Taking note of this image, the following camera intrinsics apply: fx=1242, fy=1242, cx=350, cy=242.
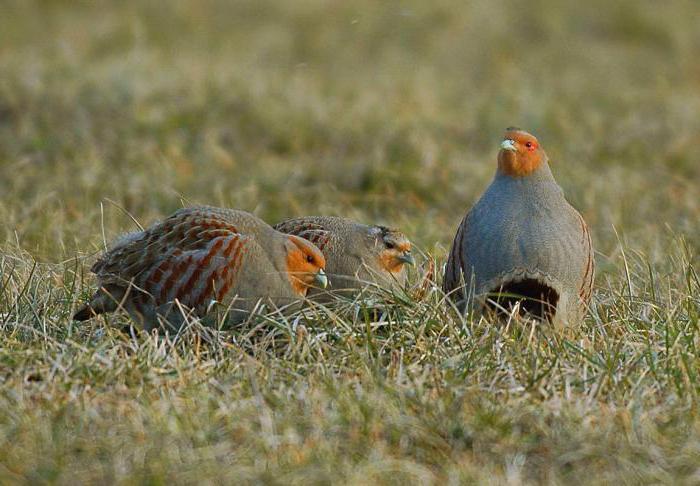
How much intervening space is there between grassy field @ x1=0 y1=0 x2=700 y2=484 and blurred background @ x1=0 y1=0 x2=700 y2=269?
0.09 ft

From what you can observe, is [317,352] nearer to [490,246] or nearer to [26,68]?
[490,246]

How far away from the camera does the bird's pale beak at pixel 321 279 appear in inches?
168

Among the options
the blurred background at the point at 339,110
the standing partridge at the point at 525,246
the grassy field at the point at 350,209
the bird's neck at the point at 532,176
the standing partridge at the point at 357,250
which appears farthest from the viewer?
the blurred background at the point at 339,110

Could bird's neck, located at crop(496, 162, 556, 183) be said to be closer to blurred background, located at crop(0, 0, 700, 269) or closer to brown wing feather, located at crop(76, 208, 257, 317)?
brown wing feather, located at crop(76, 208, 257, 317)

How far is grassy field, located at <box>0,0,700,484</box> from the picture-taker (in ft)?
10.4

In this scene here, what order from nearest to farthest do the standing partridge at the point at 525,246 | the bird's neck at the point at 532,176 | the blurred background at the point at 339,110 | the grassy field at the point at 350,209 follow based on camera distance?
the grassy field at the point at 350,209
the standing partridge at the point at 525,246
the bird's neck at the point at 532,176
the blurred background at the point at 339,110

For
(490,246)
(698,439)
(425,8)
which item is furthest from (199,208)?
(425,8)

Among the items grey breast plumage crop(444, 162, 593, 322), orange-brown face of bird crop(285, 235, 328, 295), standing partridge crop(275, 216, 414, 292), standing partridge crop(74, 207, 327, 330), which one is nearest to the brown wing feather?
standing partridge crop(74, 207, 327, 330)

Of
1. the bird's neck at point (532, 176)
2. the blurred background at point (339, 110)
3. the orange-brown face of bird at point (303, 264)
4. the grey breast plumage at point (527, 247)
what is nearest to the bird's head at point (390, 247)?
the orange-brown face of bird at point (303, 264)

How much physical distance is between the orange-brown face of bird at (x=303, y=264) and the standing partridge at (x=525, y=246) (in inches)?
18.7

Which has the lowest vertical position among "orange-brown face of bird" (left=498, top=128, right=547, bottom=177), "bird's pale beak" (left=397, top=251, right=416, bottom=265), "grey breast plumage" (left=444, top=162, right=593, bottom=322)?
"bird's pale beak" (left=397, top=251, right=416, bottom=265)

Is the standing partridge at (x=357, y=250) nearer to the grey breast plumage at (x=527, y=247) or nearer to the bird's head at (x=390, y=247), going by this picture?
the bird's head at (x=390, y=247)

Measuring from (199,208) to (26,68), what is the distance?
5.01 meters

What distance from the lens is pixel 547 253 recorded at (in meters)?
4.04
